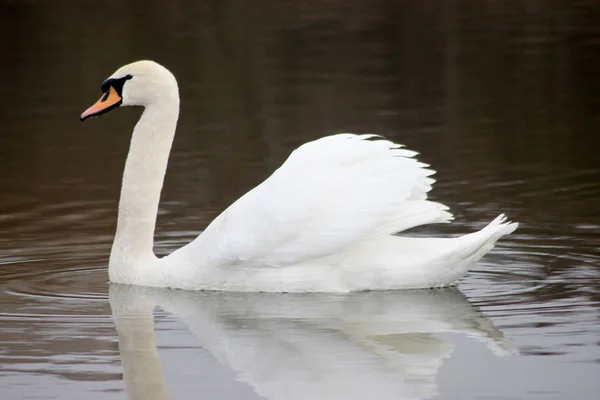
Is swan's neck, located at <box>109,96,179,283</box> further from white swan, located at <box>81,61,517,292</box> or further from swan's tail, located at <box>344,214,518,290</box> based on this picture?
swan's tail, located at <box>344,214,518,290</box>

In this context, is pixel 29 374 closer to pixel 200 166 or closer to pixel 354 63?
pixel 200 166

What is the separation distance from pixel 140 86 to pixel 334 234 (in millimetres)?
1588

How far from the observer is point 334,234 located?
24.8 feet

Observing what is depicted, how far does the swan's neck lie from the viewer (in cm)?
830

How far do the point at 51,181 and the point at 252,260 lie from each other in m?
4.70

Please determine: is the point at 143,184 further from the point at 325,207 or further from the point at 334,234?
the point at 334,234

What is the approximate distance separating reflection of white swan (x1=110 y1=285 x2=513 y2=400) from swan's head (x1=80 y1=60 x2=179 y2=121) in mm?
1087

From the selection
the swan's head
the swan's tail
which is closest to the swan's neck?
the swan's head

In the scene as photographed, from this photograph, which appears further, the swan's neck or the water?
the swan's neck

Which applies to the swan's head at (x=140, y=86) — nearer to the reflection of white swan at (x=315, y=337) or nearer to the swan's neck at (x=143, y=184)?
the swan's neck at (x=143, y=184)

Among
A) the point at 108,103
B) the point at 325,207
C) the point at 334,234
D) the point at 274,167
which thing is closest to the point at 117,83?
the point at 108,103

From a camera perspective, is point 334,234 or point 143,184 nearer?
point 334,234

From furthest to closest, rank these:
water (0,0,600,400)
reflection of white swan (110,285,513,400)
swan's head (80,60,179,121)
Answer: swan's head (80,60,179,121) < water (0,0,600,400) < reflection of white swan (110,285,513,400)

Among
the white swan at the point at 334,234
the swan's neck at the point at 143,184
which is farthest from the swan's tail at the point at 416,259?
the swan's neck at the point at 143,184
